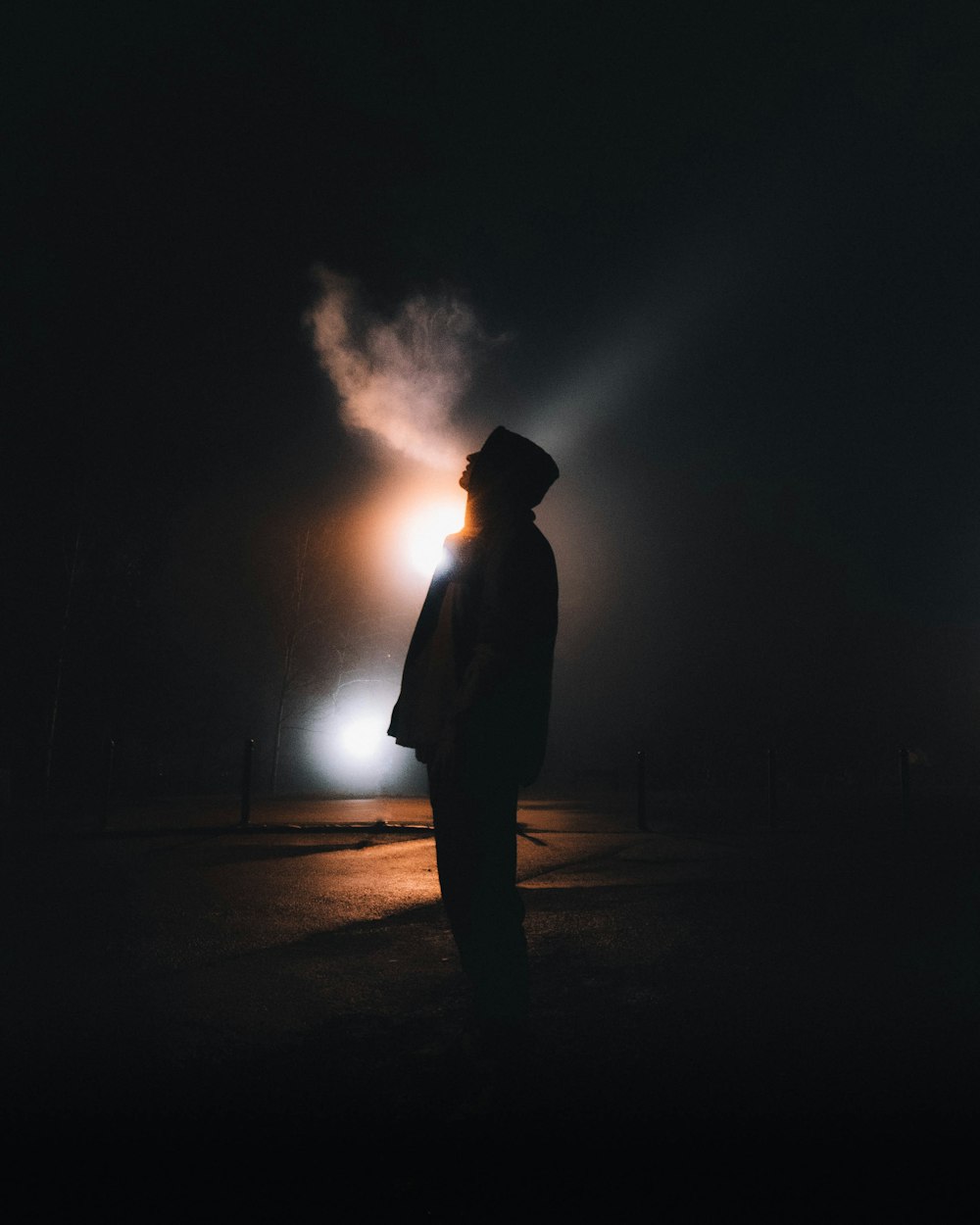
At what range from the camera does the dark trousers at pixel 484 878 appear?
2.73m

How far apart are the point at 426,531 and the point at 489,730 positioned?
21.3m

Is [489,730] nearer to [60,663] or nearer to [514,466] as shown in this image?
[514,466]

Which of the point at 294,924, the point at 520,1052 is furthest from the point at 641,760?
the point at 520,1052

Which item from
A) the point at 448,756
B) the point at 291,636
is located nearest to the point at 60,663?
the point at 291,636

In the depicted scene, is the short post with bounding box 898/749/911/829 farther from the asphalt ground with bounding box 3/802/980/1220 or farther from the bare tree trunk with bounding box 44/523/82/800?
the bare tree trunk with bounding box 44/523/82/800

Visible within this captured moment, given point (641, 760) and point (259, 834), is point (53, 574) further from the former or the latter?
point (641, 760)

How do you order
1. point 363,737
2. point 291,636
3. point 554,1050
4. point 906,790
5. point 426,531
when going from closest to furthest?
point 554,1050 < point 906,790 < point 426,531 < point 291,636 < point 363,737

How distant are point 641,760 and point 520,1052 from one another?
10002 millimetres

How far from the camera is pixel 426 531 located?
23844 millimetres

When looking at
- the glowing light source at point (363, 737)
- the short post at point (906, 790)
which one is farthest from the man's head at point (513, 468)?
the glowing light source at point (363, 737)

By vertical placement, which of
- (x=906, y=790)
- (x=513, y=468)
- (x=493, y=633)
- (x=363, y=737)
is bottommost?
(x=906, y=790)

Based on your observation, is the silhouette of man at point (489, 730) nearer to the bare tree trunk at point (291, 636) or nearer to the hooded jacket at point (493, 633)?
the hooded jacket at point (493, 633)

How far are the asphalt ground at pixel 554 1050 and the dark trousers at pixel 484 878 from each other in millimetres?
243

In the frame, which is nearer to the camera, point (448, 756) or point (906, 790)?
point (448, 756)
